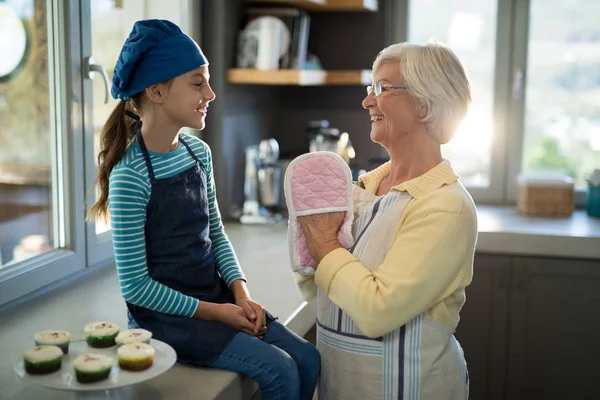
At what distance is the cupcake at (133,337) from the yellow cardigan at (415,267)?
347mm

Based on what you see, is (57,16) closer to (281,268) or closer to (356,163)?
(281,268)

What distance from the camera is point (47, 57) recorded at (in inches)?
82.0

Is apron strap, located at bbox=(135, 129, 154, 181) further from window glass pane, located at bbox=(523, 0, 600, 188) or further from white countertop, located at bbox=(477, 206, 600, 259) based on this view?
window glass pane, located at bbox=(523, 0, 600, 188)

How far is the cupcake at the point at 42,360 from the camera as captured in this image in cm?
121

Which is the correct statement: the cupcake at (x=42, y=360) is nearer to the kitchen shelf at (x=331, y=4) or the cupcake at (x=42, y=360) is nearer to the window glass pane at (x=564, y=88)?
the kitchen shelf at (x=331, y=4)

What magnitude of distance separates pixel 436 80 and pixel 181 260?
60cm

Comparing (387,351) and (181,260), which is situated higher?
(181,260)

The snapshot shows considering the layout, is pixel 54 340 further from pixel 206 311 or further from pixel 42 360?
pixel 206 311

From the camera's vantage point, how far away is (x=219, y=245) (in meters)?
1.70

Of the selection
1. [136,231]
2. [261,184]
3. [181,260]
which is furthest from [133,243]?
[261,184]

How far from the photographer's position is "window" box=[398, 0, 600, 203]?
328 centimetres

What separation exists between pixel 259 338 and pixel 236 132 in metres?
1.60

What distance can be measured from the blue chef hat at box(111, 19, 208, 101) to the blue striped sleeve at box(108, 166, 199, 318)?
17cm

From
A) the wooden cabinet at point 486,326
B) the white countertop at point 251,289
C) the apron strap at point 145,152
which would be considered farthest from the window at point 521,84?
the apron strap at point 145,152
